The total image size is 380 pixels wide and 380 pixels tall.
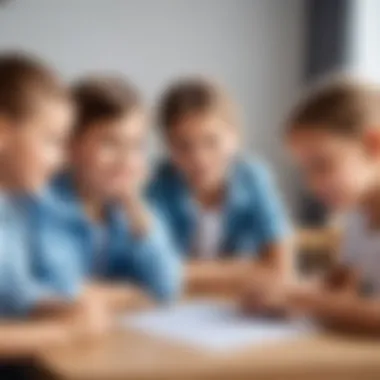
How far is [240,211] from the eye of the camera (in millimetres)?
1241

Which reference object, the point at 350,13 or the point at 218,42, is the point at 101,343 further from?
the point at 350,13

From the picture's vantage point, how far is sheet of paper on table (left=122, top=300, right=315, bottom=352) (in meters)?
0.99

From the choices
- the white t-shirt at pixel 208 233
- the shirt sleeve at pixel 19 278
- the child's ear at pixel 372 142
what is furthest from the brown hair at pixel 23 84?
the child's ear at pixel 372 142

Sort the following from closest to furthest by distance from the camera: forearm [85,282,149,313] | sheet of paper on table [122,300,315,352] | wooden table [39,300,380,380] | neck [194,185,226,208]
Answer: wooden table [39,300,380,380], sheet of paper on table [122,300,315,352], forearm [85,282,149,313], neck [194,185,226,208]

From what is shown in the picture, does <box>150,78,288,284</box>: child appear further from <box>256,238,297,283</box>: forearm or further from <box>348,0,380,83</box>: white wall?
<box>348,0,380,83</box>: white wall

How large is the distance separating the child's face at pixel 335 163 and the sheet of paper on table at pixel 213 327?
171 millimetres

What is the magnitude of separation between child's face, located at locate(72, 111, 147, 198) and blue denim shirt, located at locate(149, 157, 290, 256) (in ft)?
0.25

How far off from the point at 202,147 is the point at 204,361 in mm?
318

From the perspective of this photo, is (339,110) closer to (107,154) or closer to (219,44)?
(219,44)

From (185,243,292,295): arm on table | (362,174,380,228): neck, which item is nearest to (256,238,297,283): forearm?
(185,243,292,295): arm on table

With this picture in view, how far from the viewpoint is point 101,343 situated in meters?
0.97

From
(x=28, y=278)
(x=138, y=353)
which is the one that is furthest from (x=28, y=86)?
(x=138, y=353)

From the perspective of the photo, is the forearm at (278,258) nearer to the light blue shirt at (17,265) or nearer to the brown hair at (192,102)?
the brown hair at (192,102)

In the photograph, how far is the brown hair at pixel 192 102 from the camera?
3.79 feet
